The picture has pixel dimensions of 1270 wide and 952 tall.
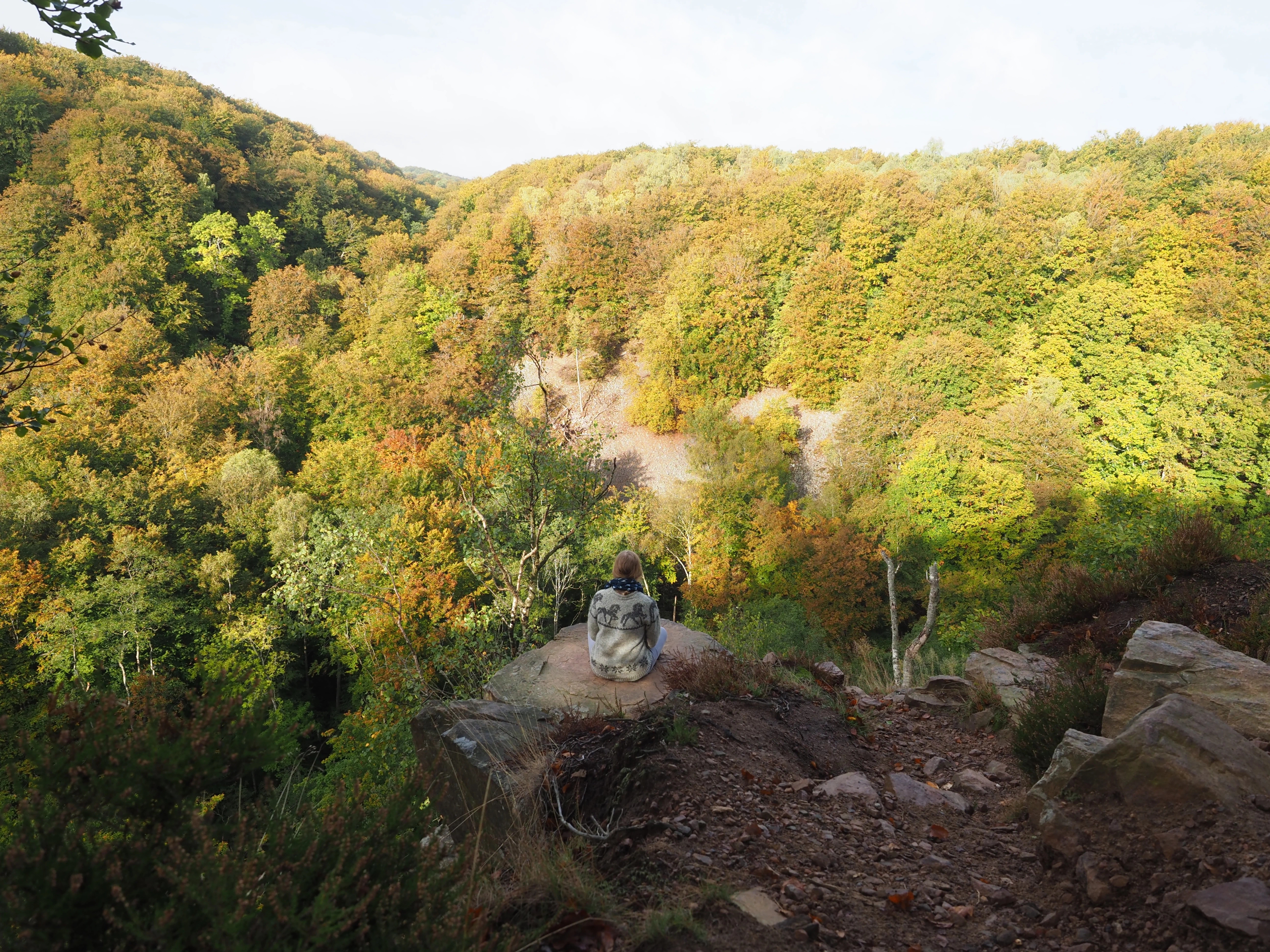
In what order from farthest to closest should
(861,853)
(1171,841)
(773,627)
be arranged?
(773,627), (861,853), (1171,841)

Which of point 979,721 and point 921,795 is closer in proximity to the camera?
point 921,795

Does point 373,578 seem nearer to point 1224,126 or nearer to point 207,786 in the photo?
point 207,786

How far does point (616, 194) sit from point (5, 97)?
43556mm

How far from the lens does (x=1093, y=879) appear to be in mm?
2953

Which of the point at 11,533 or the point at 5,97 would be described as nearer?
the point at 11,533

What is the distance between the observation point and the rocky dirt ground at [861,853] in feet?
8.89

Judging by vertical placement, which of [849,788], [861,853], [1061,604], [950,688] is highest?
[1061,604]

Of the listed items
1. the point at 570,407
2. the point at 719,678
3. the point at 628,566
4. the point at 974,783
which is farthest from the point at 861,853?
the point at 570,407

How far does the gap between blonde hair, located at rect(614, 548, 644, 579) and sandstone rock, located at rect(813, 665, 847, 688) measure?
5.19 feet

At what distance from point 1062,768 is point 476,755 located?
3.70 meters

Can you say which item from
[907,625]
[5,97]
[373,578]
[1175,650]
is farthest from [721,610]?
[5,97]

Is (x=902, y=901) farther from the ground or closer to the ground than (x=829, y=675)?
farther from the ground

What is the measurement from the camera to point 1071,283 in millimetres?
32406

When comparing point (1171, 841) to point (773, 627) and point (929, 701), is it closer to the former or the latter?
point (929, 701)
